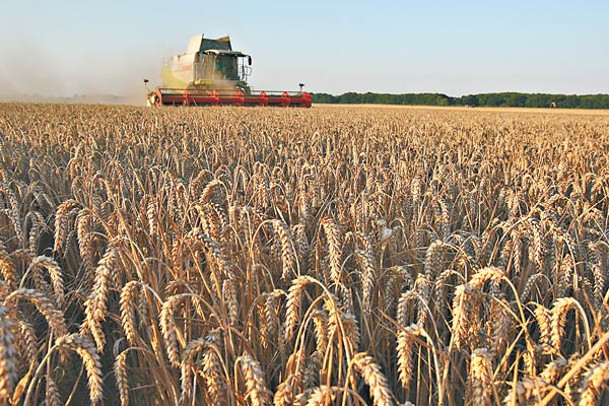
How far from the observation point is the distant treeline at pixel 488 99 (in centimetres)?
4719

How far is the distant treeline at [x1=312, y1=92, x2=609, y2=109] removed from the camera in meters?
47.2

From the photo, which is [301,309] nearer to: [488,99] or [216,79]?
[216,79]

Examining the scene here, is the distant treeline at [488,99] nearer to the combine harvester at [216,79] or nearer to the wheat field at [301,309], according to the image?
the combine harvester at [216,79]

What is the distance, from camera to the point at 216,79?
22938mm

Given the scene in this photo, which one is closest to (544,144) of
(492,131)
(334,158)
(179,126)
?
(492,131)

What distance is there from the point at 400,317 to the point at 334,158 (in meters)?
3.24

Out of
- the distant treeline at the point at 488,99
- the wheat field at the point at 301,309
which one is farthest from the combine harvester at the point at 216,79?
the distant treeline at the point at 488,99

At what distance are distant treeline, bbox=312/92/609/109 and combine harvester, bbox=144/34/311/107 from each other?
31210 mm

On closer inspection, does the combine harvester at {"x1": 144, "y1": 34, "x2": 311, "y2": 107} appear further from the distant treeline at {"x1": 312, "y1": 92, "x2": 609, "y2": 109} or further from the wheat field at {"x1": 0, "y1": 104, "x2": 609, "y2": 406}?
the distant treeline at {"x1": 312, "y1": 92, "x2": 609, "y2": 109}

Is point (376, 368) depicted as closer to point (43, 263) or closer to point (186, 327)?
point (43, 263)

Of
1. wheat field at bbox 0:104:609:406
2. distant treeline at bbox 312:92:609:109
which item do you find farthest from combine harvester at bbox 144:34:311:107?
distant treeline at bbox 312:92:609:109

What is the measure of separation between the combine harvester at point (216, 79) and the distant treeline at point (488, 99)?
31.2m

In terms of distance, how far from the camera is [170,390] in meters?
1.41

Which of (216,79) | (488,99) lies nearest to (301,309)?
(216,79)
